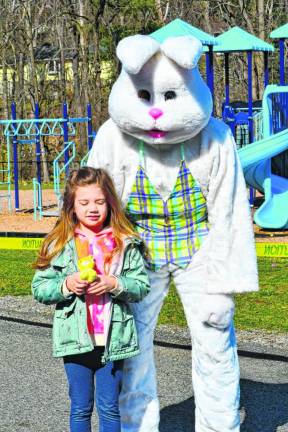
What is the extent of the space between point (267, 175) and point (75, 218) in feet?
31.6

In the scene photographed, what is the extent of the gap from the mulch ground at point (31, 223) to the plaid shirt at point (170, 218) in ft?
25.8

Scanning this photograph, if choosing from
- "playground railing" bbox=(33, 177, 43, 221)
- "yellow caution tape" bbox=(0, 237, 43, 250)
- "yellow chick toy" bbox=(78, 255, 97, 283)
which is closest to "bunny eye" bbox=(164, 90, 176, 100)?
"yellow chick toy" bbox=(78, 255, 97, 283)

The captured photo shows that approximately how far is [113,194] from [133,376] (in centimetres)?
81

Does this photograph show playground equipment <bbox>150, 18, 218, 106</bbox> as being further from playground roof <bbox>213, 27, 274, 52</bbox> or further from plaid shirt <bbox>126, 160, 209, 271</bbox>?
plaid shirt <bbox>126, 160, 209, 271</bbox>

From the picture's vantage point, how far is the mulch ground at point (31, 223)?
12336mm

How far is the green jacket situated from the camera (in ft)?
12.3

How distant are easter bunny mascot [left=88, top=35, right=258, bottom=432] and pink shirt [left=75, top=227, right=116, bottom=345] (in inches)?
10.3

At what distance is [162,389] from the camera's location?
521 centimetres

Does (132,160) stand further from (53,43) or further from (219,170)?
(53,43)

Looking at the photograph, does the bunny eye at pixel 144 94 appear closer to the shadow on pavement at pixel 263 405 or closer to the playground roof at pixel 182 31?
the shadow on pavement at pixel 263 405

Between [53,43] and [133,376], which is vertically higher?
[53,43]

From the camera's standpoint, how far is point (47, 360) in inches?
234

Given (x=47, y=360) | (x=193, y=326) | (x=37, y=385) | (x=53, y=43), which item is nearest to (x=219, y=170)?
(x=193, y=326)

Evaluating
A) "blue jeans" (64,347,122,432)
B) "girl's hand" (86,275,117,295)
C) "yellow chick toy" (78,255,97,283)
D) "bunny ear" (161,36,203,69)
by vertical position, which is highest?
"bunny ear" (161,36,203,69)
